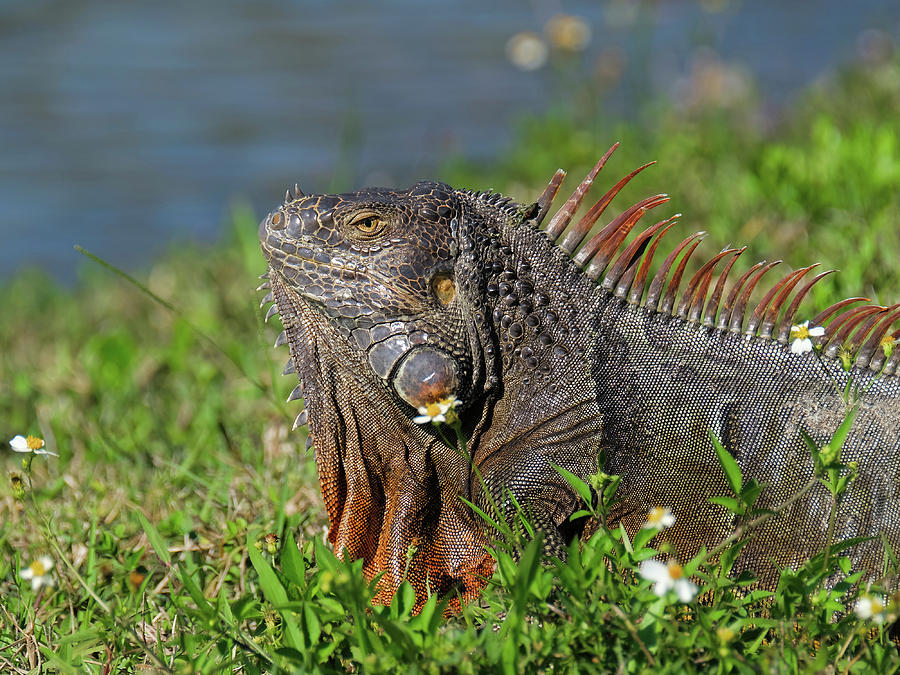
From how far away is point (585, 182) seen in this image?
3217 mm

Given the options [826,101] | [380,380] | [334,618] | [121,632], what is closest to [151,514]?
[121,632]

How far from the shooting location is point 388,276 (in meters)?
3.10

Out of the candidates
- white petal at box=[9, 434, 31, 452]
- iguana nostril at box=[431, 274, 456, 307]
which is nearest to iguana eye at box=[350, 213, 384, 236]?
iguana nostril at box=[431, 274, 456, 307]

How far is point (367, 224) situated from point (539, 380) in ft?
2.33

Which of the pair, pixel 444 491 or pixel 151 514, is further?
pixel 151 514

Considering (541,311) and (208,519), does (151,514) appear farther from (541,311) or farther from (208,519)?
(541,311)

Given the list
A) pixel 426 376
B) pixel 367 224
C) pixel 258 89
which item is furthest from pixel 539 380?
pixel 258 89

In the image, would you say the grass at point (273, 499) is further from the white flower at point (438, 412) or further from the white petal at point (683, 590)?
the white flower at point (438, 412)

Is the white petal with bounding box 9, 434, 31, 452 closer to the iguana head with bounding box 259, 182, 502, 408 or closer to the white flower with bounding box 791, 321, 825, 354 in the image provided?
the iguana head with bounding box 259, 182, 502, 408

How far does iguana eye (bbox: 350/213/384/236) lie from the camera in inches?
125

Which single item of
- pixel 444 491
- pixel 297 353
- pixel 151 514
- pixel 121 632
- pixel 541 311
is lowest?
pixel 151 514

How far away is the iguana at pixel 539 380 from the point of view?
9.63 feet

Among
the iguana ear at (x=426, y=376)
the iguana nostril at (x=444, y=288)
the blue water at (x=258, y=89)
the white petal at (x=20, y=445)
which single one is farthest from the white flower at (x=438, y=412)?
the blue water at (x=258, y=89)

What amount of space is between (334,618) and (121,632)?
2.57ft
